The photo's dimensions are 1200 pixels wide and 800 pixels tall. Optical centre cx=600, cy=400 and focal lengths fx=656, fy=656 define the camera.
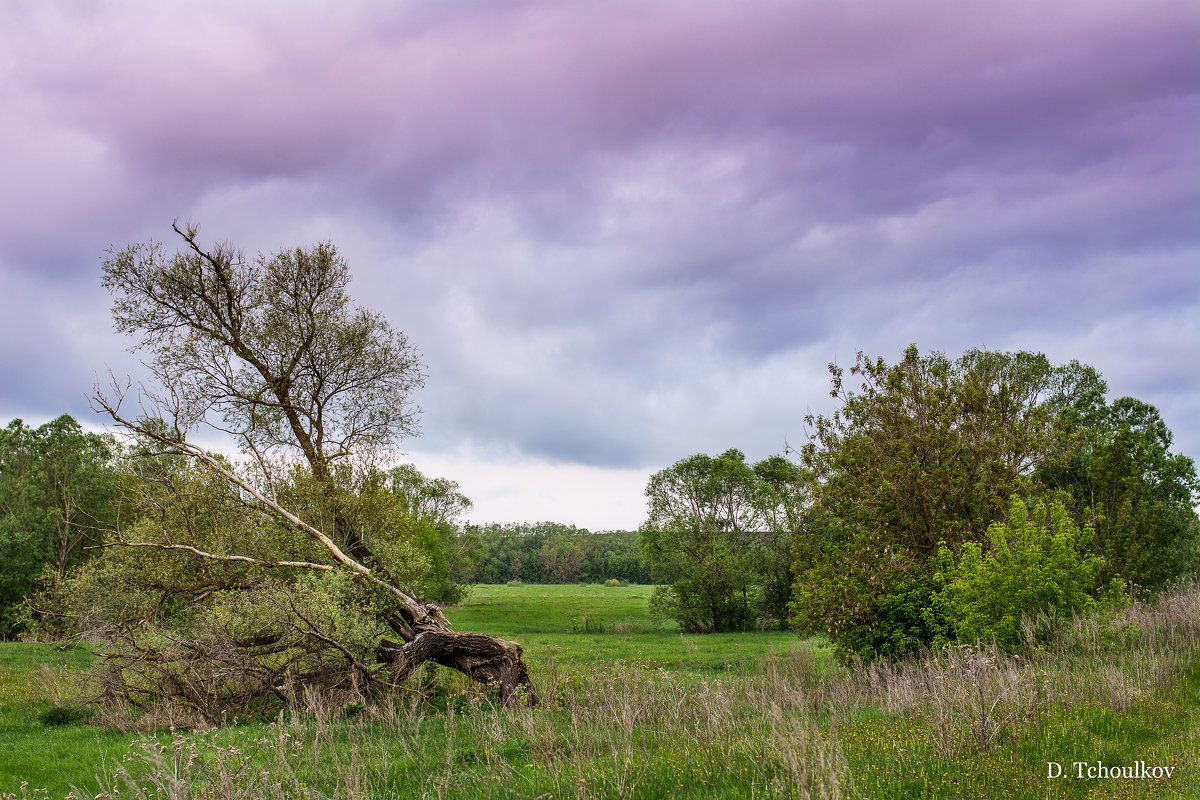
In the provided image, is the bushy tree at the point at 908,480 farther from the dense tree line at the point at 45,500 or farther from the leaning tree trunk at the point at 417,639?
the dense tree line at the point at 45,500

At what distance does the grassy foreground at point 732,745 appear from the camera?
5.87 m

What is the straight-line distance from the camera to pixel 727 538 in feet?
136

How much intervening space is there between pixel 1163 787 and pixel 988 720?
1374 millimetres

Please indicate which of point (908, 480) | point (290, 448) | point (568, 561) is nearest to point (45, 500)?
point (290, 448)

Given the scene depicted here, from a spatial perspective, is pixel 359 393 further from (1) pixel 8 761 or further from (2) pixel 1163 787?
(2) pixel 1163 787

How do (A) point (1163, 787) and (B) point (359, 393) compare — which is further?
(B) point (359, 393)

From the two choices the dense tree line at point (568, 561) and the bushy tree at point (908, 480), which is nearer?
the bushy tree at point (908, 480)

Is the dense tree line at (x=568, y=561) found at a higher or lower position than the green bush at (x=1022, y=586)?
lower

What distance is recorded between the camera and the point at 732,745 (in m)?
6.75

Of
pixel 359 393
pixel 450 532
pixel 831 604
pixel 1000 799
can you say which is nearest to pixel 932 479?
pixel 831 604

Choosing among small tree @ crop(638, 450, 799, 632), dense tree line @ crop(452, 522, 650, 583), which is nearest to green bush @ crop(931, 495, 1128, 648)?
small tree @ crop(638, 450, 799, 632)

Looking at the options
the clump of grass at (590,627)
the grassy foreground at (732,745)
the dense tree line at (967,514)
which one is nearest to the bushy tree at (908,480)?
the dense tree line at (967,514)

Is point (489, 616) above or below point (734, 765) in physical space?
below

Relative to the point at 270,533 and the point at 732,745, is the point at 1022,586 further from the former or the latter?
the point at 270,533
